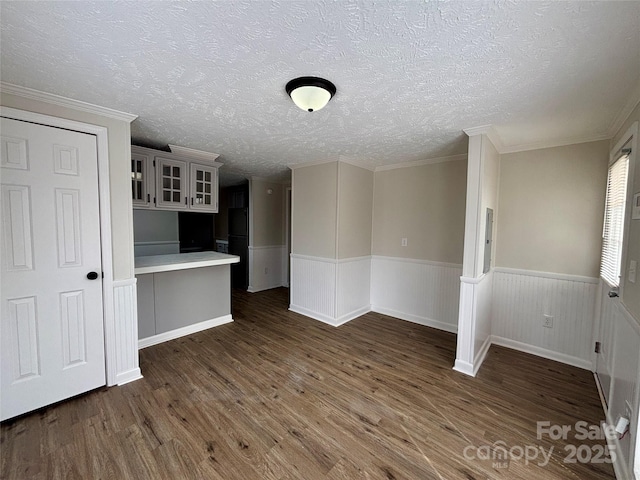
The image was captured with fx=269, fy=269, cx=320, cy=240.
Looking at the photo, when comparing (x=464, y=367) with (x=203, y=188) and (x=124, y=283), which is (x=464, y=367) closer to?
(x=124, y=283)

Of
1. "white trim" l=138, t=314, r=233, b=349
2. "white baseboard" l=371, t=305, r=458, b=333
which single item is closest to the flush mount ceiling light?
"white trim" l=138, t=314, r=233, b=349

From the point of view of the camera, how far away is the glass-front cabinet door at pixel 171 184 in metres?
3.22

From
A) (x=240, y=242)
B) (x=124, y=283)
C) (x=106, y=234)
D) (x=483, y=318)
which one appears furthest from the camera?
(x=240, y=242)

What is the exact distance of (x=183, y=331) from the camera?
335 cm

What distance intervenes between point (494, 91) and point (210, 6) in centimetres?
175

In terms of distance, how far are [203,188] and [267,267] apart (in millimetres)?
2451

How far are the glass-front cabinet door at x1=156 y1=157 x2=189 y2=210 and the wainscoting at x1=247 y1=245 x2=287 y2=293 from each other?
213 centimetres

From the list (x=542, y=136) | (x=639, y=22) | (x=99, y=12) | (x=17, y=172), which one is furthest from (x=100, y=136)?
(x=542, y=136)

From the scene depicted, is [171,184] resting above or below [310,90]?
below

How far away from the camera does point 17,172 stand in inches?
73.5

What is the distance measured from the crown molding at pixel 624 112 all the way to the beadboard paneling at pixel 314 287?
3002 mm

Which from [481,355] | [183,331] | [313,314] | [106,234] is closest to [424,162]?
[481,355]

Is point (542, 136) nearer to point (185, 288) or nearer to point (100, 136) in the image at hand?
point (100, 136)

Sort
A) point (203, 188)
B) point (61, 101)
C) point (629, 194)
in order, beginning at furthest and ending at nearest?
point (203, 188)
point (61, 101)
point (629, 194)
